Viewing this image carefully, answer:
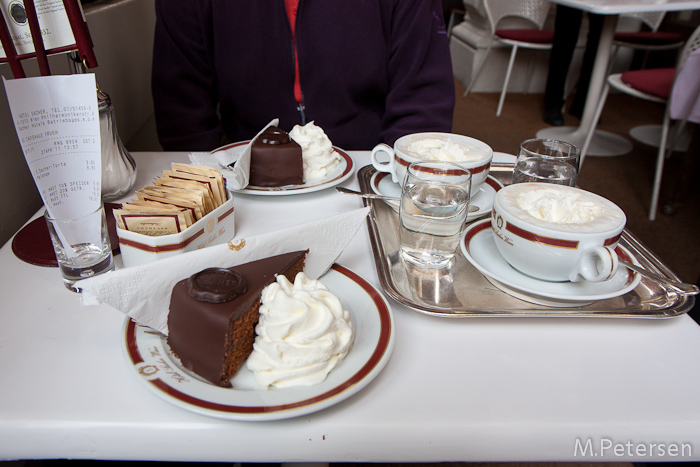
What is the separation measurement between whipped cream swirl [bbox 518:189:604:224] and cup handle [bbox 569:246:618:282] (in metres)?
0.06

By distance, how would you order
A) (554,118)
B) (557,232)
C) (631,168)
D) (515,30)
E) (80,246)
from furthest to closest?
(515,30) → (554,118) → (631,168) → (80,246) → (557,232)

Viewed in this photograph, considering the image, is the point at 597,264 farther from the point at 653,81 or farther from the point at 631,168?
the point at 631,168

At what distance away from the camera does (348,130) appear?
1638 millimetres

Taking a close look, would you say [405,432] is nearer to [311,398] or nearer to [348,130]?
[311,398]

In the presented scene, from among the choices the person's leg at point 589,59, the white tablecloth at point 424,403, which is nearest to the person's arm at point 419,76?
the white tablecloth at point 424,403

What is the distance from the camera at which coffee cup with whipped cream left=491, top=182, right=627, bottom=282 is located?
63 centimetres

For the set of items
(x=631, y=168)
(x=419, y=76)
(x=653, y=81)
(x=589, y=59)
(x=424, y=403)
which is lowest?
(x=631, y=168)

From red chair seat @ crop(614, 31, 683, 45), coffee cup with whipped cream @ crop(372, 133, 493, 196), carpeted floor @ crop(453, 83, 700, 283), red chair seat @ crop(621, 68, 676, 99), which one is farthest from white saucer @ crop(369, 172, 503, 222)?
red chair seat @ crop(614, 31, 683, 45)

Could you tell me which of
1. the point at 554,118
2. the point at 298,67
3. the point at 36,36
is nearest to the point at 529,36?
the point at 554,118

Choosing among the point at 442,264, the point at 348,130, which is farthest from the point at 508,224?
the point at 348,130

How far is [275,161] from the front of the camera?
96 cm

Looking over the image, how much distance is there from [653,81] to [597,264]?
2778 mm

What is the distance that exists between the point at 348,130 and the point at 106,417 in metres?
1.29

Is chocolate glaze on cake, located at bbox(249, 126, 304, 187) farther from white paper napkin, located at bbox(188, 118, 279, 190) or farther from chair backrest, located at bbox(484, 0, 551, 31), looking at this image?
chair backrest, located at bbox(484, 0, 551, 31)
